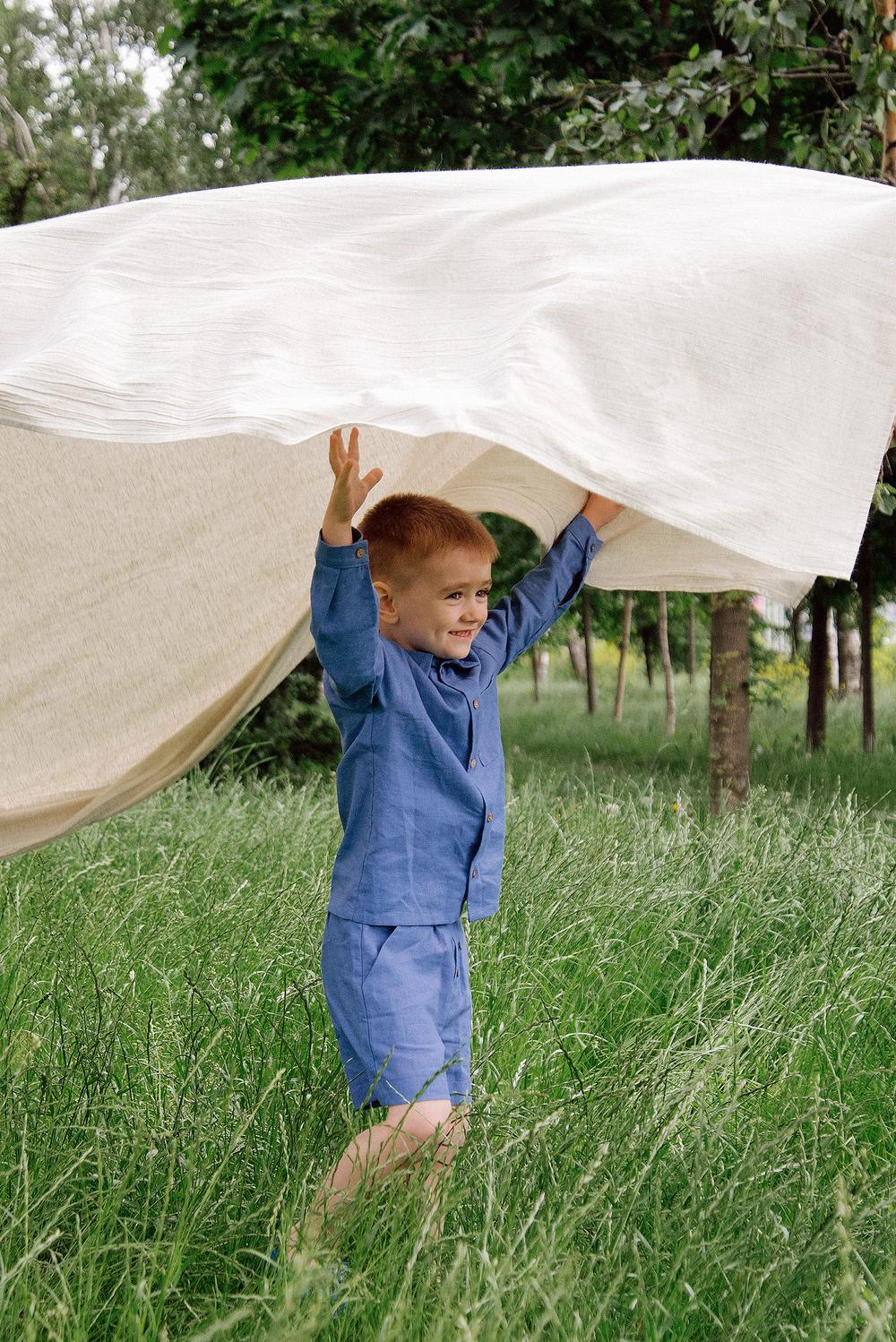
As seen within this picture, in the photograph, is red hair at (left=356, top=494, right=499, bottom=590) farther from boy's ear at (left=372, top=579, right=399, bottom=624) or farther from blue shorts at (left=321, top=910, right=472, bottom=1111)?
blue shorts at (left=321, top=910, right=472, bottom=1111)

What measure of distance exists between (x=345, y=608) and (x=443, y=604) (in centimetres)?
31

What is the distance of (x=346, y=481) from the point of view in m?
1.80

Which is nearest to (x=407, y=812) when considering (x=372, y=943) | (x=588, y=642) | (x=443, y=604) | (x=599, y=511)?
(x=372, y=943)

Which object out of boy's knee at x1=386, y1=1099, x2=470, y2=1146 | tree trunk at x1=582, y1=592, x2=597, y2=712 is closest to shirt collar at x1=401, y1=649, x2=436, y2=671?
boy's knee at x1=386, y1=1099, x2=470, y2=1146

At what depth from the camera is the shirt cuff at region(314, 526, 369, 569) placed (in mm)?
1911

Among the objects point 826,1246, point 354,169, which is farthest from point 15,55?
point 826,1246

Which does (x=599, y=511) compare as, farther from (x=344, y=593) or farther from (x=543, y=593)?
(x=344, y=593)

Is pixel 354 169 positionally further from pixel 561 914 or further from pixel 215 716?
pixel 215 716

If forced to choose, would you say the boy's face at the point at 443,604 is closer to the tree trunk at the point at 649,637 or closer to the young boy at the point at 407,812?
the young boy at the point at 407,812

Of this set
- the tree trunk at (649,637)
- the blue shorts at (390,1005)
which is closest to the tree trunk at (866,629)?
the blue shorts at (390,1005)

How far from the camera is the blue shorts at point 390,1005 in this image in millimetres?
2012

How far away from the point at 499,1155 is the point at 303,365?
139 cm

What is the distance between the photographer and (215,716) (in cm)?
247

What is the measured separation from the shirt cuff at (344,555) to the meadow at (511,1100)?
33.3 inches
